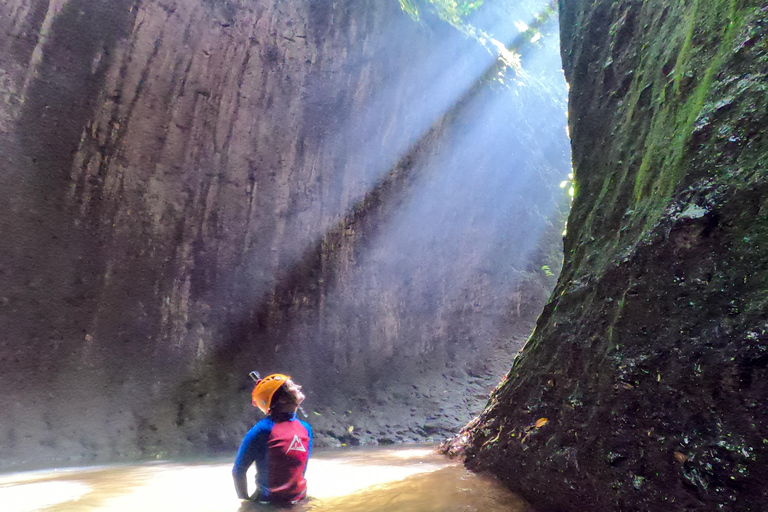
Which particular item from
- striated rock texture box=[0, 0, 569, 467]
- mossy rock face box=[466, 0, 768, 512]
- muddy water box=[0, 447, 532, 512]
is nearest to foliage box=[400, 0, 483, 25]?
striated rock texture box=[0, 0, 569, 467]

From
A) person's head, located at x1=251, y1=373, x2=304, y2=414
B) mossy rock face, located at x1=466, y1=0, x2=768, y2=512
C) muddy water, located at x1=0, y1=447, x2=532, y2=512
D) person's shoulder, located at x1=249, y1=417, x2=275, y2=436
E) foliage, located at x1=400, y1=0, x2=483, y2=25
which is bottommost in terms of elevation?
muddy water, located at x1=0, y1=447, x2=532, y2=512

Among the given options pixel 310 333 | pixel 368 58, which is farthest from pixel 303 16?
pixel 310 333

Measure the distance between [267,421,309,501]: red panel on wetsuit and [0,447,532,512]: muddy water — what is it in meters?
0.10

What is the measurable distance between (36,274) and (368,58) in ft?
21.6

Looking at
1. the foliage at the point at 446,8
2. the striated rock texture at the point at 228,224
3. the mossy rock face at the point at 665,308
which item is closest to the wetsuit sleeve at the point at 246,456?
the mossy rock face at the point at 665,308

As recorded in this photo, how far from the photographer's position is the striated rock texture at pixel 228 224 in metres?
5.15

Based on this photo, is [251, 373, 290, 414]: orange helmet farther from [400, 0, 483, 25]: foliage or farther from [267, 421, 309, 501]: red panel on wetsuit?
[400, 0, 483, 25]: foliage

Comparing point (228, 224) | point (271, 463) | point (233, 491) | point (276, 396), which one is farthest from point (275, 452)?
point (228, 224)

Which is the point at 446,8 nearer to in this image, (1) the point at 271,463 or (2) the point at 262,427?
(2) the point at 262,427

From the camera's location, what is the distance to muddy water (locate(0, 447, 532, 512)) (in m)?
2.54

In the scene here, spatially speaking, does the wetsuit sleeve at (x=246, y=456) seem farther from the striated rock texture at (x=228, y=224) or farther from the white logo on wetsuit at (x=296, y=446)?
the striated rock texture at (x=228, y=224)

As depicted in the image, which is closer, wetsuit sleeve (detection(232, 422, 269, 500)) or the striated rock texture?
wetsuit sleeve (detection(232, 422, 269, 500))

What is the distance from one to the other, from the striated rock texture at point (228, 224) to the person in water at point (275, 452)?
11.5ft

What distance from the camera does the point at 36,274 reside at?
510cm
